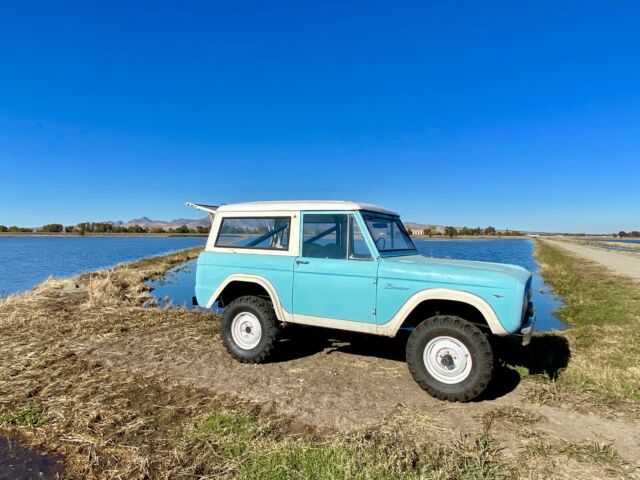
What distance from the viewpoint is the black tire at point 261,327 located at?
5609 mm

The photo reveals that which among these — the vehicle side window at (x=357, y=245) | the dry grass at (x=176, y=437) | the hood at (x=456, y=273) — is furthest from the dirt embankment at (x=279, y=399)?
the vehicle side window at (x=357, y=245)

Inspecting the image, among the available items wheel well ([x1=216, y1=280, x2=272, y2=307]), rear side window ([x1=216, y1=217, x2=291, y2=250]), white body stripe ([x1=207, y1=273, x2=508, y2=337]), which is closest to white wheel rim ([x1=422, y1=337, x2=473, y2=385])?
white body stripe ([x1=207, y1=273, x2=508, y2=337])

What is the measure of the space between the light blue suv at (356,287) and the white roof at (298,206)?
0.06 feet

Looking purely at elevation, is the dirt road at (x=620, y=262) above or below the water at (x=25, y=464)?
above

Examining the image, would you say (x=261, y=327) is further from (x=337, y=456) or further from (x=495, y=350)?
(x=495, y=350)

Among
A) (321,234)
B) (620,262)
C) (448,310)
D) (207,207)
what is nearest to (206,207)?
(207,207)

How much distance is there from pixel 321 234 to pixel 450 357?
94.8 inches

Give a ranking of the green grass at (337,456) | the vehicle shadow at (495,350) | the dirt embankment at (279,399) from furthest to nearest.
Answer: the vehicle shadow at (495,350) → the dirt embankment at (279,399) → the green grass at (337,456)

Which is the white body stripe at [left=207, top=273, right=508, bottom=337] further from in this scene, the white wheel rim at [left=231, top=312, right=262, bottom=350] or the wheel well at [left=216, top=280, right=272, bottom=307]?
the white wheel rim at [left=231, top=312, right=262, bottom=350]

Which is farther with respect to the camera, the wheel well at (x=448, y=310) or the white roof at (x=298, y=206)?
the white roof at (x=298, y=206)

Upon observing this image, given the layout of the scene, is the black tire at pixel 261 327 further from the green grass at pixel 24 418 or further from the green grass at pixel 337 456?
the green grass at pixel 24 418

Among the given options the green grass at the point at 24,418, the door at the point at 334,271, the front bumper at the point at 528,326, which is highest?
the door at the point at 334,271

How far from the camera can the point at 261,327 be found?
5707 millimetres

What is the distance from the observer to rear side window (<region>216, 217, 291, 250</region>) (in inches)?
227
